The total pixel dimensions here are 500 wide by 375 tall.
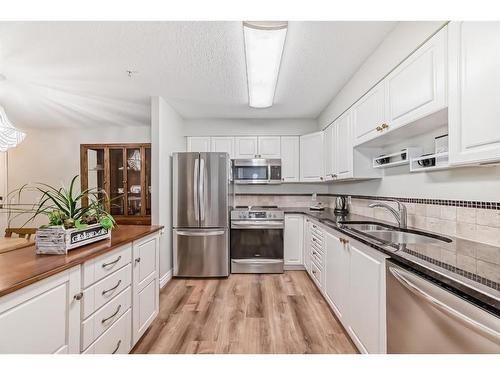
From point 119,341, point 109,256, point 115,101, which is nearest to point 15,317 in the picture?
point 109,256

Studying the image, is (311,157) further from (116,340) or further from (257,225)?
(116,340)

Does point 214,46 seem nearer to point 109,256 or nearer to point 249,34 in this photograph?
point 249,34

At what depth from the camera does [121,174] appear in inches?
174

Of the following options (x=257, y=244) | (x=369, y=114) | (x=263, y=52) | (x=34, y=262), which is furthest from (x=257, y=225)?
(x=34, y=262)

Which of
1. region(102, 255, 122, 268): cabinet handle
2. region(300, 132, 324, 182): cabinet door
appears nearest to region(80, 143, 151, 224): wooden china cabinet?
region(300, 132, 324, 182): cabinet door

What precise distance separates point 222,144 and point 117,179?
2030mm

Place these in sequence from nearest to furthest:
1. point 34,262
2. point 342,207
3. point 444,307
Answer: point 444,307 → point 34,262 → point 342,207

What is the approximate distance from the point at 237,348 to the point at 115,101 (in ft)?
11.1

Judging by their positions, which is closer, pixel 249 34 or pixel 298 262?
pixel 249 34

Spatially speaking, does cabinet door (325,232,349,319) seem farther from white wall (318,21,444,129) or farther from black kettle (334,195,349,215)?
white wall (318,21,444,129)

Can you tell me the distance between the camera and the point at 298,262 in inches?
143

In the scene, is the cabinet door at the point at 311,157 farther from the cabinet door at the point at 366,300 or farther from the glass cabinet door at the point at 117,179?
the glass cabinet door at the point at 117,179

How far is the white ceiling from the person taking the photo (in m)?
1.90

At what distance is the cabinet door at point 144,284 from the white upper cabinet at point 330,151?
2.26m
